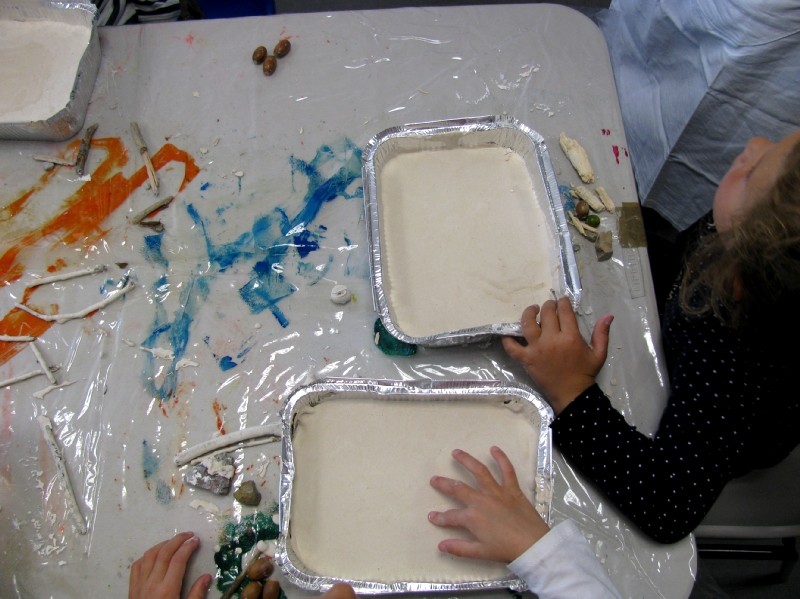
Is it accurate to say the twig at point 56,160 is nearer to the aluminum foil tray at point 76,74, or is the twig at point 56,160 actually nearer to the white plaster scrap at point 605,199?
the aluminum foil tray at point 76,74

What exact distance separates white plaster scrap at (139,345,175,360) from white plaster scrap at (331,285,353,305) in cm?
29

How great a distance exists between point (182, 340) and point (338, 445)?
0.34 metres

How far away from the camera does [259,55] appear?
1173 mm

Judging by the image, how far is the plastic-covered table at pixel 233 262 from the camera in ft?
2.70

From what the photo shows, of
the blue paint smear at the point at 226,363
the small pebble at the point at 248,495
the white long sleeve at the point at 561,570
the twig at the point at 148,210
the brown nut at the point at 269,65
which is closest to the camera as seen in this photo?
the white long sleeve at the point at 561,570

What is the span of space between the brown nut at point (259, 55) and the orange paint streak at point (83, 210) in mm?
275

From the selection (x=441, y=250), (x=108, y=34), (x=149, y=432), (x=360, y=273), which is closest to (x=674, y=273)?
(x=441, y=250)

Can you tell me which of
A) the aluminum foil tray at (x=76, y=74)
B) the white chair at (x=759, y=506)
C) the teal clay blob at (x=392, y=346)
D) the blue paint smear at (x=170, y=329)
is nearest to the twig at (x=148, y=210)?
the blue paint smear at (x=170, y=329)

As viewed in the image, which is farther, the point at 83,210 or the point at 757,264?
the point at 83,210

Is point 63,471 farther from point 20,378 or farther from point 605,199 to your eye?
point 605,199

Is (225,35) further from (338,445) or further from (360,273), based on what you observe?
(338,445)

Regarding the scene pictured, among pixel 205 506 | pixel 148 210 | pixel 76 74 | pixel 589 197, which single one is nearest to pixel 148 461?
pixel 205 506

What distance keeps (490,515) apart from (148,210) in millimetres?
825

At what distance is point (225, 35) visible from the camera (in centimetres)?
122
